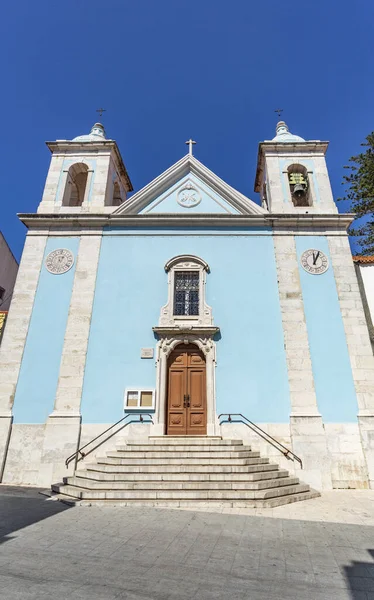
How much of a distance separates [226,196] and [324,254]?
433cm

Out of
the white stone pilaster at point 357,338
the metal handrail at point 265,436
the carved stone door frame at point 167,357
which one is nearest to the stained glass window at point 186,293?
the carved stone door frame at point 167,357

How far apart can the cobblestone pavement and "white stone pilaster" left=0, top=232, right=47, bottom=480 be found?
4062mm

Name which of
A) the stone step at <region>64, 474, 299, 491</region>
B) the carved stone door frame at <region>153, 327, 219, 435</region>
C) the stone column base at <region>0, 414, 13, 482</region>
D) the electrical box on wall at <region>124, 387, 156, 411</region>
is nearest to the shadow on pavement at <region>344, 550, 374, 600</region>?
the stone step at <region>64, 474, 299, 491</region>

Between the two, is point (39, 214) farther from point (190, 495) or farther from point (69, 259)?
point (190, 495)

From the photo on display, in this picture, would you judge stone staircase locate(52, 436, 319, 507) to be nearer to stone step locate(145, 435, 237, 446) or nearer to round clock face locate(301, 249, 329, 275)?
stone step locate(145, 435, 237, 446)

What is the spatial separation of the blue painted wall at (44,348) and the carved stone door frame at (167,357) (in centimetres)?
315

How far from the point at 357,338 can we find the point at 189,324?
528 centimetres

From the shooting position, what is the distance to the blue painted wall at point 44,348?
9.89 meters

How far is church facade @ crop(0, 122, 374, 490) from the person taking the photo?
9.56 m

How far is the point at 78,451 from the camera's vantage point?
9.27m

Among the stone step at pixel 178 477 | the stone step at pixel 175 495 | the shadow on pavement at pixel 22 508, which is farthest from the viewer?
the stone step at pixel 178 477

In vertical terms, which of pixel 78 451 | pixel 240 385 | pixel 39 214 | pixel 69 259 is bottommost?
pixel 78 451

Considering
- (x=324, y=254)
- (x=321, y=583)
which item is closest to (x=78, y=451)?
(x=321, y=583)

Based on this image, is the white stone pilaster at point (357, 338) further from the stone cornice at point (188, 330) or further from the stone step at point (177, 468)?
the stone cornice at point (188, 330)
